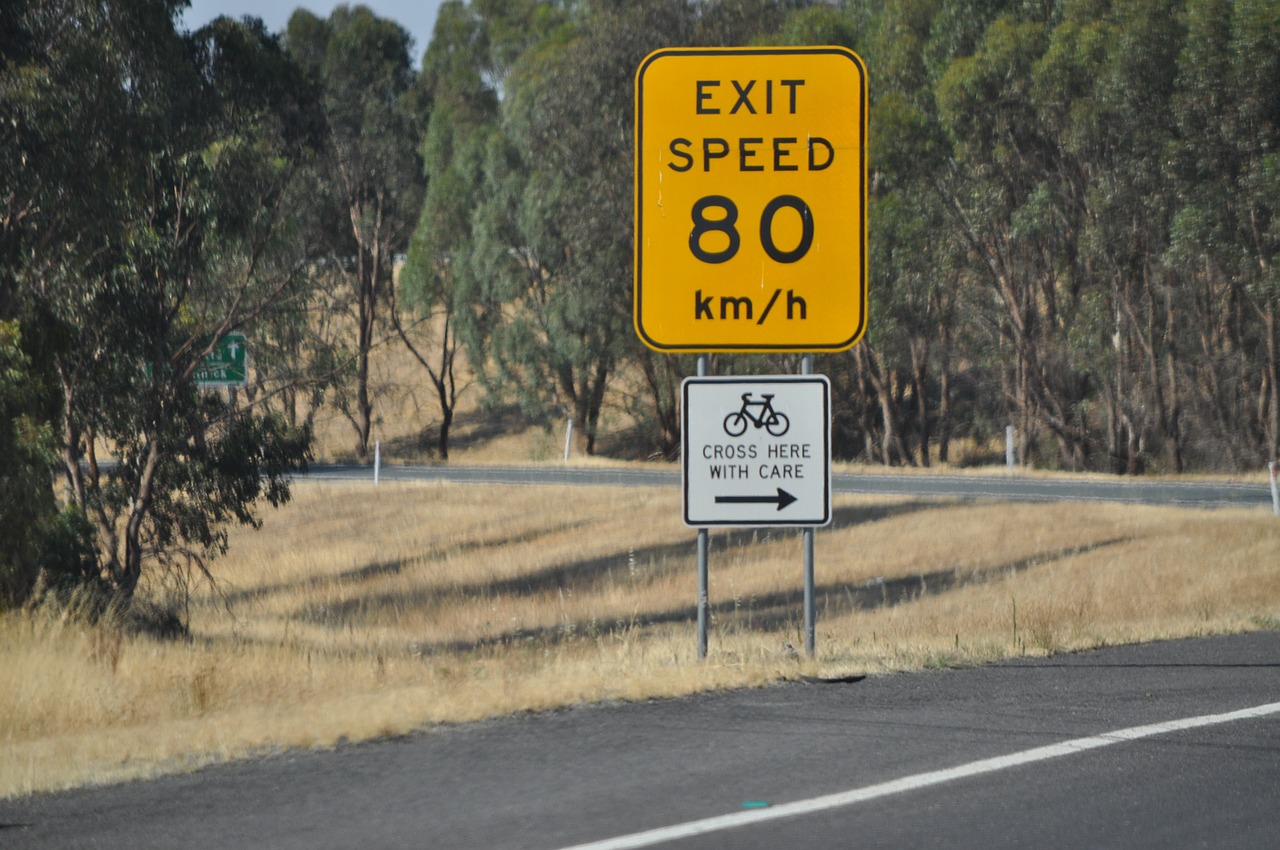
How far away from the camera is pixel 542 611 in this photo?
2366cm

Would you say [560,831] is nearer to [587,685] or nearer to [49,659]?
[587,685]

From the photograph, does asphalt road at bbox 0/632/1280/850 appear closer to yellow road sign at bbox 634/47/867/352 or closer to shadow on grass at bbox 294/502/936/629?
yellow road sign at bbox 634/47/867/352

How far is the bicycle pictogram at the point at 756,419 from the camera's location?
892cm

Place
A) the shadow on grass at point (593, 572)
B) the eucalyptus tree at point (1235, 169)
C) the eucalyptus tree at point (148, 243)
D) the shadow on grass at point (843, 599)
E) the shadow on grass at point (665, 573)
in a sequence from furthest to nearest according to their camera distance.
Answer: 1. the eucalyptus tree at point (1235, 169)
2. the shadow on grass at point (593, 572)
3. the shadow on grass at point (665, 573)
4. the shadow on grass at point (843, 599)
5. the eucalyptus tree at point (148, 243)

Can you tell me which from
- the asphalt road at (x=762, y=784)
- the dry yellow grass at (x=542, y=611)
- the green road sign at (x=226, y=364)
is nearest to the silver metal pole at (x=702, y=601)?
the dry yellow grass at (x=542, y=611)

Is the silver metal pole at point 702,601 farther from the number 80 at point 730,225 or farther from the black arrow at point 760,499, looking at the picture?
the number 80 at point 730,225

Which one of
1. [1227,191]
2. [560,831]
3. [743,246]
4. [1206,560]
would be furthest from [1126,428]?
[560,831]

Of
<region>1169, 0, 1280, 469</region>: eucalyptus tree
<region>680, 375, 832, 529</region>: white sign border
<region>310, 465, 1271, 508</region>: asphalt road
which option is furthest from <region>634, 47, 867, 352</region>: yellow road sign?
<region>1169, 0, 1280, 469</region>: eucalyptus tree

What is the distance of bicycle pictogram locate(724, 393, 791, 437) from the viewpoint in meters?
8.92

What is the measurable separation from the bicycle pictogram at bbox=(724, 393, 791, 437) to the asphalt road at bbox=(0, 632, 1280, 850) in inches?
74.9

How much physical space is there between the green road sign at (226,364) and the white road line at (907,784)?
18.2 meters

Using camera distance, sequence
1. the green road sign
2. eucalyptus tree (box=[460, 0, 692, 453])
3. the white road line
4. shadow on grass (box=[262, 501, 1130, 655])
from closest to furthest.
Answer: the white road line → shadow on grass (box=[262, 501, 1130, 655]) → the green road sign → eucalyptus tree (box=[460, 0, 692, 453])

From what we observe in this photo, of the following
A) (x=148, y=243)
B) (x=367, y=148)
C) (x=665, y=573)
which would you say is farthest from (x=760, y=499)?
(x=367, y=148)

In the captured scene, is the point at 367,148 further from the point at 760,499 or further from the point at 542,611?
the point at 760,499
